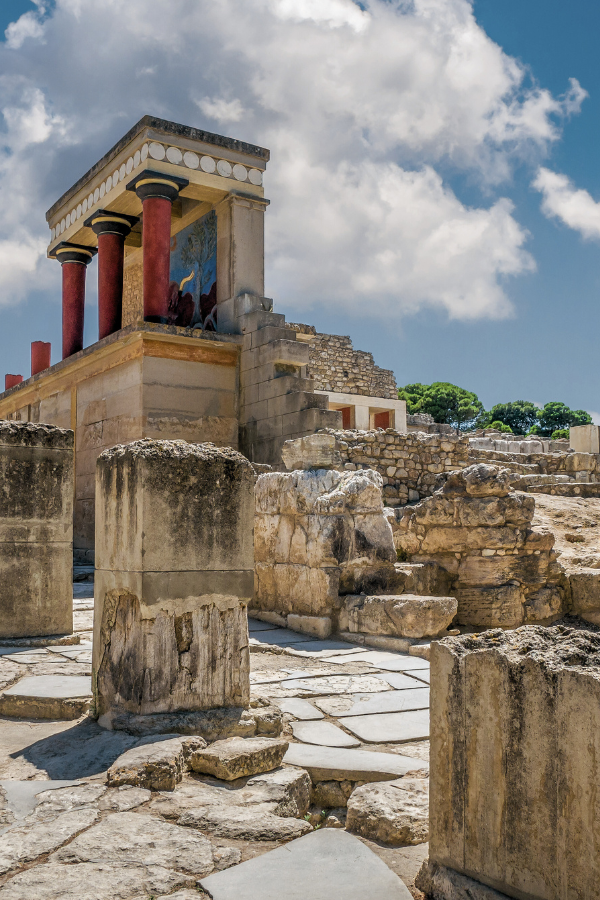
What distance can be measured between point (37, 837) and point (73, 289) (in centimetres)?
1449

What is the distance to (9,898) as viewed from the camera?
6.50 ft

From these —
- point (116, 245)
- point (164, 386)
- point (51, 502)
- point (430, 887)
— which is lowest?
point (430, 887)

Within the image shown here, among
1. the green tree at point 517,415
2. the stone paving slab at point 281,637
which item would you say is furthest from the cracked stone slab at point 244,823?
the green tree at point 517,415

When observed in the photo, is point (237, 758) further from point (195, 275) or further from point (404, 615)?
point (195, 275)

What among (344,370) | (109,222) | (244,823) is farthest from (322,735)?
(344,370)

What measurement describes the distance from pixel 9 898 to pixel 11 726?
5.99 feet

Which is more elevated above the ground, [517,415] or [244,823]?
[517,415]

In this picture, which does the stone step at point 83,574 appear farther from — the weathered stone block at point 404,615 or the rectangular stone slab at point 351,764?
the rectangular stone slab at point 351,764

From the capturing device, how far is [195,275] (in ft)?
44.9

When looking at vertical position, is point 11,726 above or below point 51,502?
below

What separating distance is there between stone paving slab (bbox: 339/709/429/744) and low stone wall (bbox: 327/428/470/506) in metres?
9.05

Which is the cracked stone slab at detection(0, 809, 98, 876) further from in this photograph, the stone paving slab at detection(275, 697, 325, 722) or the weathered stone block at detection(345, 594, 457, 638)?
the weathered stone block at detection(345, 594, 457, 638)

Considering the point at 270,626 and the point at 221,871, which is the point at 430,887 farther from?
the point at 270,626

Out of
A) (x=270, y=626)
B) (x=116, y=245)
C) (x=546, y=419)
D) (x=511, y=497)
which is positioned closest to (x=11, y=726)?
(x=270, y=626)
